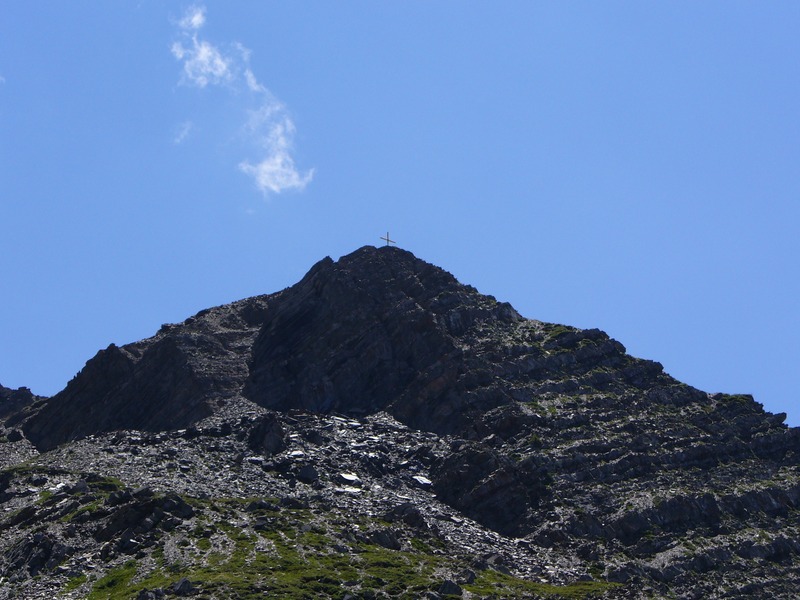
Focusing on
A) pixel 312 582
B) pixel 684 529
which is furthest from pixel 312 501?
pixel 684 529

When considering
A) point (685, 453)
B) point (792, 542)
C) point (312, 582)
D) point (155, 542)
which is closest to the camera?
point (312, 582)

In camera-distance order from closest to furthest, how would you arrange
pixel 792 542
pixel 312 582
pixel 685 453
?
pixel 312 582 → pixel 792 542 → pixel 685 453

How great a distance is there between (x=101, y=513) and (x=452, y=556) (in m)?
40.4

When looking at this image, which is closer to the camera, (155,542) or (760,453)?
(155,542)

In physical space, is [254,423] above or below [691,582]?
above

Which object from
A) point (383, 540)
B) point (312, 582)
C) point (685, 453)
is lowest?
point (312, 582)

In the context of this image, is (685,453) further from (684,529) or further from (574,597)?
(574,597)

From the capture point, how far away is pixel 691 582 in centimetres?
16088

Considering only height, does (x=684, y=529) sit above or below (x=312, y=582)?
above

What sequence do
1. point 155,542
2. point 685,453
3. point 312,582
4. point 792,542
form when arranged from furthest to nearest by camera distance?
point 685,453 < point 792,542 < point 155,542 < point 312,582

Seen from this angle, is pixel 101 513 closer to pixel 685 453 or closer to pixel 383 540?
pixel 383 540

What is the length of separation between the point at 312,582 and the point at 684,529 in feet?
174

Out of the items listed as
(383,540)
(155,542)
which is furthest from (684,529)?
(155,542)

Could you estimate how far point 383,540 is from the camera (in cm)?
15962
